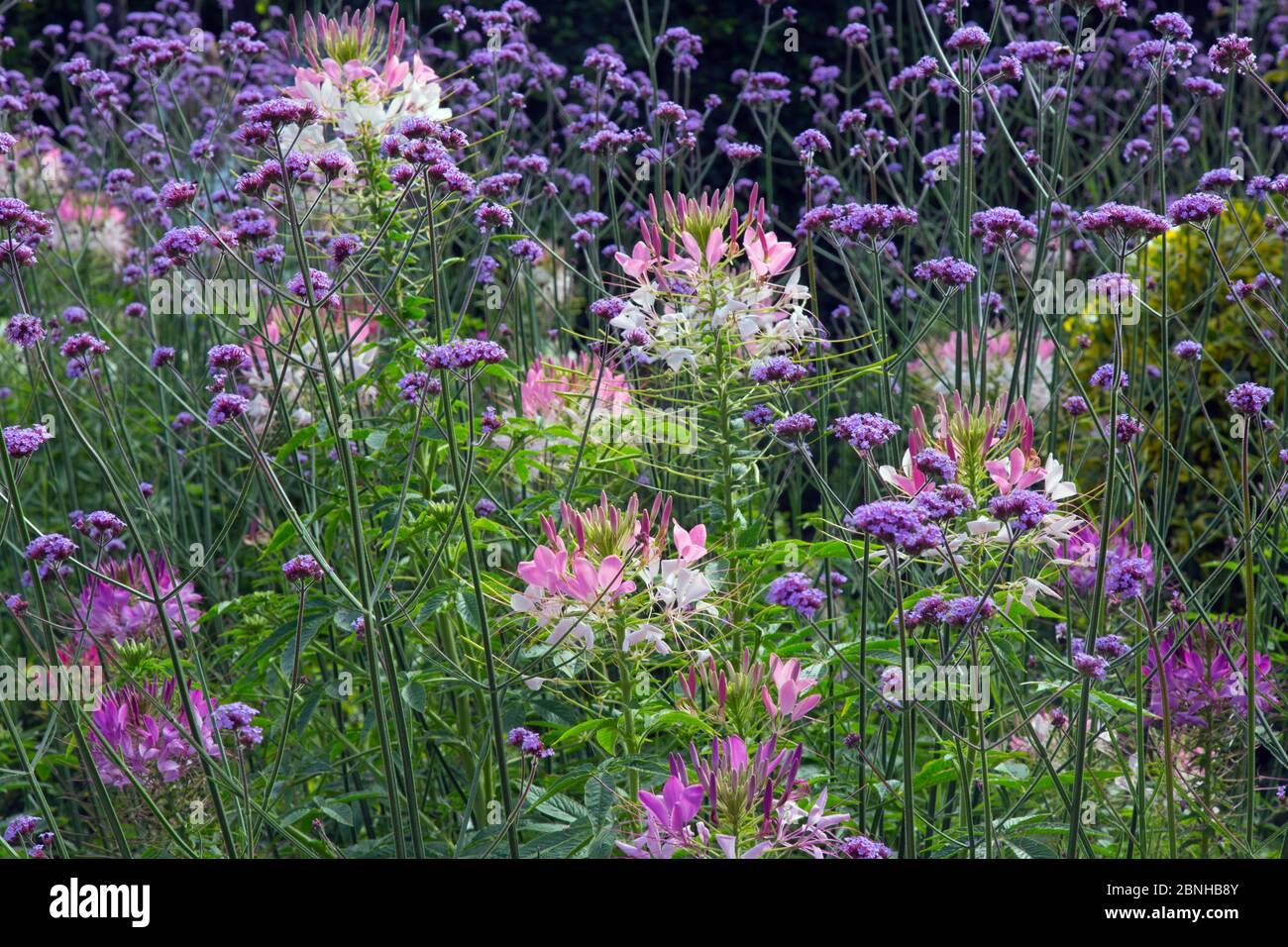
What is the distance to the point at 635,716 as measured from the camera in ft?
7.82

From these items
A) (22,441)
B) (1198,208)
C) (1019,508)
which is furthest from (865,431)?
(22,441)

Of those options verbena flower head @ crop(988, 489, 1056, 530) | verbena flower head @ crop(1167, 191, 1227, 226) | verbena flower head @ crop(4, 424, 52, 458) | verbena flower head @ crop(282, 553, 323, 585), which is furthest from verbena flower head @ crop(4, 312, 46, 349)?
verbena flower head @ crop(1167, 191, 1227, 226)

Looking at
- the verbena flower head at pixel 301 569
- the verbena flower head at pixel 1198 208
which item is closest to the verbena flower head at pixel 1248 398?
the verbena flower head at pixel 1198 208

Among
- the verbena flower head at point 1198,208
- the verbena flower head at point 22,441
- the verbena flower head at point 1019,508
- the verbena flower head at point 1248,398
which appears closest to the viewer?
the verbena flower head at point 1019,508

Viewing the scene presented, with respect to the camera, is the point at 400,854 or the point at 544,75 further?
the point at 544,75

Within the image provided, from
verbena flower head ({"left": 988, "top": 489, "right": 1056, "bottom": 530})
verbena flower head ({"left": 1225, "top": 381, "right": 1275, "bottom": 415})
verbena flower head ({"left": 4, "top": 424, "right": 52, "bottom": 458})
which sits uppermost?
verbena flower head ({"left": 1225, "top": 381, "right": 1275, "bottom": 415})

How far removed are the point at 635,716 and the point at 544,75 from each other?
10.3ft

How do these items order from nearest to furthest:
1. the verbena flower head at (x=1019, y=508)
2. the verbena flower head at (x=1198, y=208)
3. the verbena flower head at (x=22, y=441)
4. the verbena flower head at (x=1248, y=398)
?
1. the verbena flower head at (x=1019, y=508)
2. the verbena flower head at (x=22, y=441)
3. the verbena flower head at (x=1248, y=398)
4. the verbena flower head at (x=1198, y=208)

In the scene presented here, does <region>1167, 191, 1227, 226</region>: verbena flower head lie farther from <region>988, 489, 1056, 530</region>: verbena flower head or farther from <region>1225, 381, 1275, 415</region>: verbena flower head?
<region>988, 489, 1056, 530</region>: verbena flower head

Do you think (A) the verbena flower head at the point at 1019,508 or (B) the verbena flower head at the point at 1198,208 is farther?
(B) the verbena flower head at the point at 1198,208

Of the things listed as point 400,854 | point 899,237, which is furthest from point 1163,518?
point 899,237

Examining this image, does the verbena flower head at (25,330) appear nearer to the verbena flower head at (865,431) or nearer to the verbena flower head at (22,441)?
the verbena flower head at (22,441)

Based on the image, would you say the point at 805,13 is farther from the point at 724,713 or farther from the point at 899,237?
the point at 724,713
